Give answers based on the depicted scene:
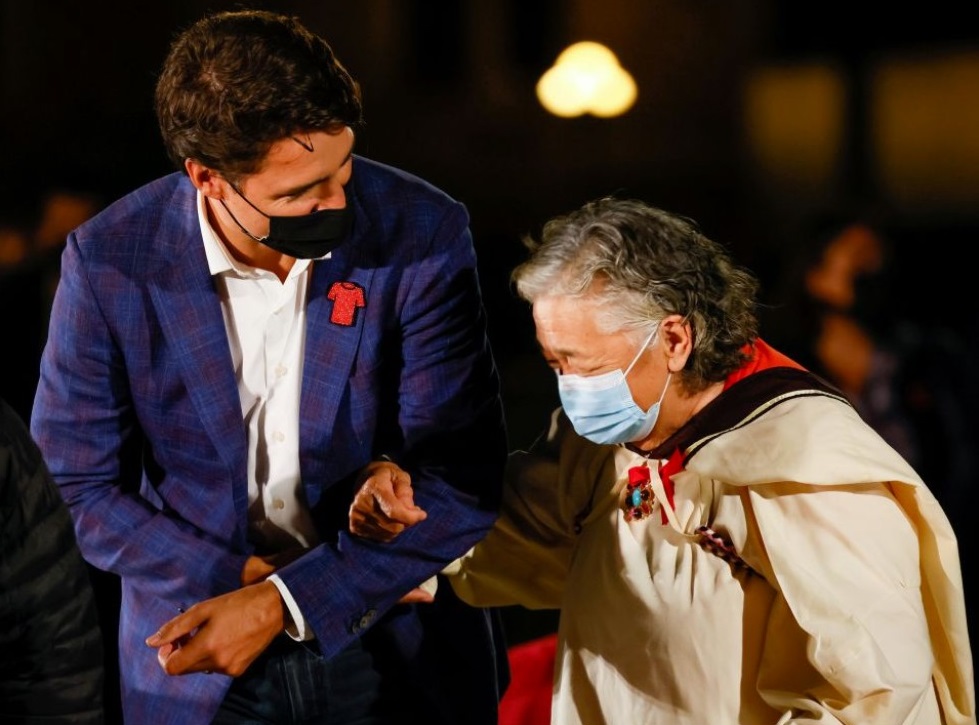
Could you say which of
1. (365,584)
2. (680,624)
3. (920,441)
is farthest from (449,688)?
(920,441)

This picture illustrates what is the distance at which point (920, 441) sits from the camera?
3.85 m

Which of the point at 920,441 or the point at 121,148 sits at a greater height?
the point at 121,148

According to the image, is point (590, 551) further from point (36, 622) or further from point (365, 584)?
point (36, 622)

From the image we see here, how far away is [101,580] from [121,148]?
779mm

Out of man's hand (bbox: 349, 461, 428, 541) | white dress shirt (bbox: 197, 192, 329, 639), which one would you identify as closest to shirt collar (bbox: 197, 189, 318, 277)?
white dress shirt (bbox: 197, 192, 329, 639)

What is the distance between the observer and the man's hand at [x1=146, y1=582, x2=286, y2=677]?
205 centimetres

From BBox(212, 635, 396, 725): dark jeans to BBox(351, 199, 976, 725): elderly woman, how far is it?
0.25 m

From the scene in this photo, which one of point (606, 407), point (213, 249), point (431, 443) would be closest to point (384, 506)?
point (431, 443)

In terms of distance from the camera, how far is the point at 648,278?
2082mm

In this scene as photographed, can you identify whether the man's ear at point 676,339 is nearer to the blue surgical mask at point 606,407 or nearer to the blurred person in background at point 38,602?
the blue surgical mask at point 606,407

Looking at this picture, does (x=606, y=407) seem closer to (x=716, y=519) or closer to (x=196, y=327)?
(x=716, y=519)

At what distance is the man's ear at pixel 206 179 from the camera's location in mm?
2020

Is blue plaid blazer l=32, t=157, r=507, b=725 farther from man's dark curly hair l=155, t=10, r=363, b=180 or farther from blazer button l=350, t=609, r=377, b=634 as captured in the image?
man's dark curly hair l=155, t=10, r=363, b=180

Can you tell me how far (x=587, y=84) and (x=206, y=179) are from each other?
2.86m
